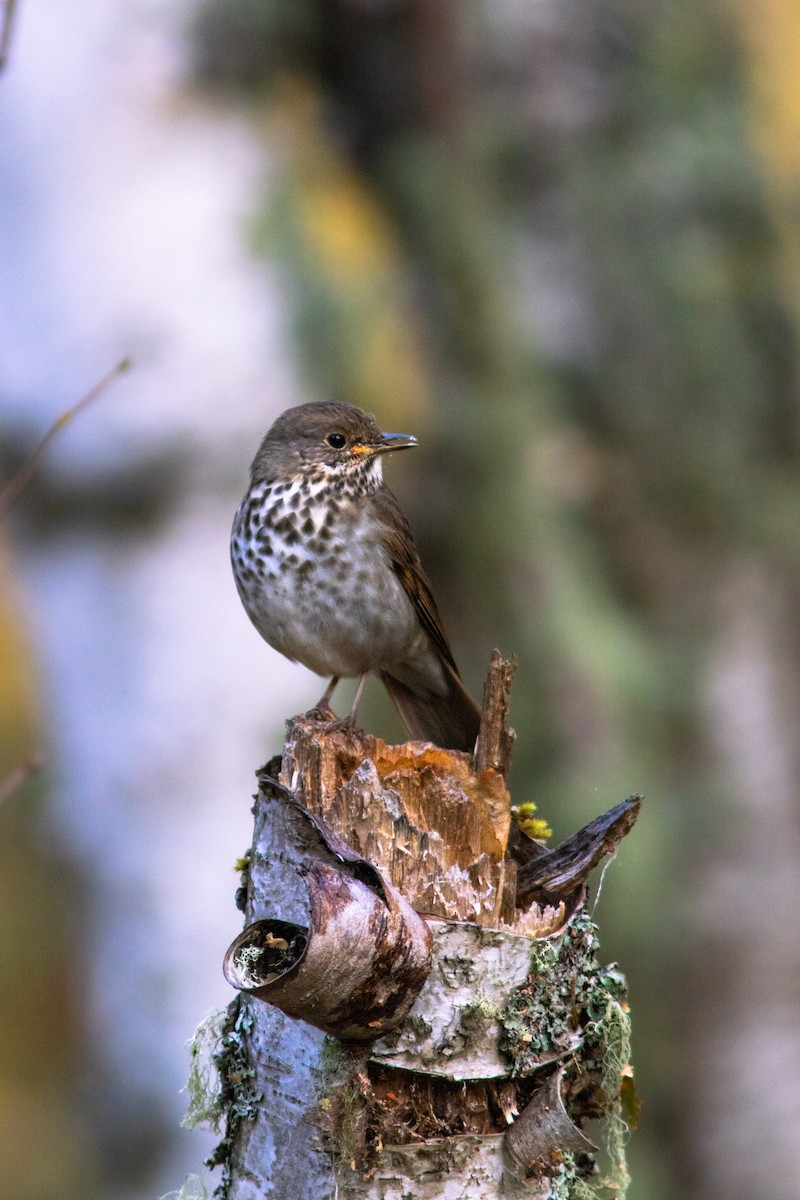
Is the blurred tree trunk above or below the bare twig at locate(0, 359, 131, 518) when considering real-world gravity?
above

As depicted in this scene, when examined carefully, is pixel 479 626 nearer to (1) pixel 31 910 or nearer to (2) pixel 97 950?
(2) pixel 97 950

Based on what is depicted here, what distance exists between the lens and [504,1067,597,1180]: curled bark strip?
8.05ft

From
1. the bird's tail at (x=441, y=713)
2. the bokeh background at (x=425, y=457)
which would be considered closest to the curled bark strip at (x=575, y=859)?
the bird's tail at (x=441, y=713)

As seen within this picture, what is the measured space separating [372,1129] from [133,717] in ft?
9.83

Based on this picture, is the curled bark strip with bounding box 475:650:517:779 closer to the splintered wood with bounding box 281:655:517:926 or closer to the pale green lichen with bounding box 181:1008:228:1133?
the splintered wood with bounding box 281:655:517:926

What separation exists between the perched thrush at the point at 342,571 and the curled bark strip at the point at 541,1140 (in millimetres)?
1834

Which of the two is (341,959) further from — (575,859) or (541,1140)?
(575,859)

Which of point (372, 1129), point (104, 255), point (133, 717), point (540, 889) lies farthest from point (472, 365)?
point (372, 1129)

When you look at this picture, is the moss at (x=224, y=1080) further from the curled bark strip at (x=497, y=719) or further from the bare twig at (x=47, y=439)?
the bare twig at (x=47, y=439)

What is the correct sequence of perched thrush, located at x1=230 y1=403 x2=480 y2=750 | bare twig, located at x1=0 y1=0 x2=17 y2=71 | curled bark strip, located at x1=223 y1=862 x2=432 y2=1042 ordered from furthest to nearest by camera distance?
perched thrush, located at x1=230 y1=403 x2=480 y2=750
bare twig, located at x1=0 y1=0 x2=17 y2=71
curled bark strip, located at x1=223 y1=862 x2=432 y2=1042

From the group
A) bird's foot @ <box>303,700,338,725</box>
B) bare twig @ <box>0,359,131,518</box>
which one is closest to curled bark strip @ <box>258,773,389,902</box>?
bare twig @ <box>0,359,131,518</box>

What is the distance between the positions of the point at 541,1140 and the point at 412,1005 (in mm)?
336

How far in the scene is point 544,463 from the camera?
6984mm

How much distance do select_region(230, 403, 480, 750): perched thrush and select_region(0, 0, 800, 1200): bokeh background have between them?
1.01 metres
